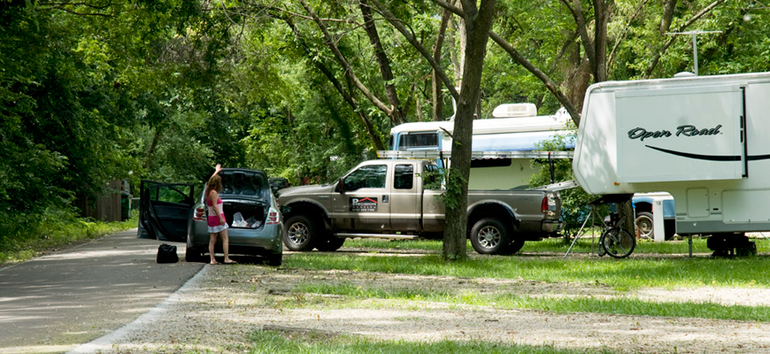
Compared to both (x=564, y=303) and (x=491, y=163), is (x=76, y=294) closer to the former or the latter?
(x=564, y=303)

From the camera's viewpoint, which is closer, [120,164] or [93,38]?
[93,38]

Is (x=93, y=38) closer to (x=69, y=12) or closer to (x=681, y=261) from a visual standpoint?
(x=69, y=12)

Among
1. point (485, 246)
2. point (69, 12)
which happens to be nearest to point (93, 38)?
point (69, 12)

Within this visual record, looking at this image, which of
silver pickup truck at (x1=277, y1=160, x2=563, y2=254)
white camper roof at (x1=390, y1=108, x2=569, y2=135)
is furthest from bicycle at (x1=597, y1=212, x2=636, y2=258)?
white camper roof at (x1=390, y1=108, x2=569, y2=135)

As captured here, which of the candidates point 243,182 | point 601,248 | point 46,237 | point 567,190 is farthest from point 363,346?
point 46,237

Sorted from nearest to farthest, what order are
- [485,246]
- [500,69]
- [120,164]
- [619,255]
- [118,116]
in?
[619,255] → [485,246] → [118,116] → [120,164] → [500,69]

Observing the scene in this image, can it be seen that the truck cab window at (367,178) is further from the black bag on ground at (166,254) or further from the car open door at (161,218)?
the black bag on ground at (166,254)

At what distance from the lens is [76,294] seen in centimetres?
1088

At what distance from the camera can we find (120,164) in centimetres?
3042

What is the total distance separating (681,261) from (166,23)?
36.3ft

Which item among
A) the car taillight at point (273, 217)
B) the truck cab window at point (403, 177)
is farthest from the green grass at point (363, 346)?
the truck cab window at point (403, 177)

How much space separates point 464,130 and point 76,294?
8251mm

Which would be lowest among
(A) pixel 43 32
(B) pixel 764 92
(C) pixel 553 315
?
(C) pixel 553 315

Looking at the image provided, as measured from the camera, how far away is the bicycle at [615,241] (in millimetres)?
17875
